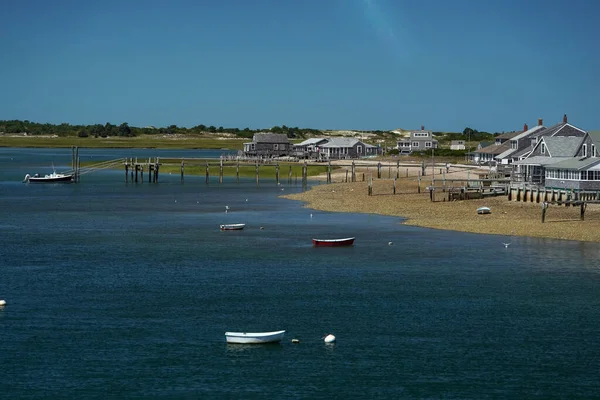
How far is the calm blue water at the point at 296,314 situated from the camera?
3344cm

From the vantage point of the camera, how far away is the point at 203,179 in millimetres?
147250

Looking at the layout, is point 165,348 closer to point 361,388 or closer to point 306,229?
point 361,388

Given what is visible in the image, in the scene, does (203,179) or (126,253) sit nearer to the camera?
(126,253)

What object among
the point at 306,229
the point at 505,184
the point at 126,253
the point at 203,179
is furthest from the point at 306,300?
the point at 203,179

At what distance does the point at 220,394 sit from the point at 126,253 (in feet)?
100

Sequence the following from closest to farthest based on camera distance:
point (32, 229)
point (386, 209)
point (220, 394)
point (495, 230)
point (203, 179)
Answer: point (220, 394) < point (495, 230) < point (32, 229) < point (386, 209) < point (203, 179)

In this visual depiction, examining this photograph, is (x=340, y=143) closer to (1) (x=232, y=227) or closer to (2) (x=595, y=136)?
(2) (x=595, y=136)

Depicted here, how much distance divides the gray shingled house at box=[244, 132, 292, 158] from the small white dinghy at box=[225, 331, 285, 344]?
14618 cm

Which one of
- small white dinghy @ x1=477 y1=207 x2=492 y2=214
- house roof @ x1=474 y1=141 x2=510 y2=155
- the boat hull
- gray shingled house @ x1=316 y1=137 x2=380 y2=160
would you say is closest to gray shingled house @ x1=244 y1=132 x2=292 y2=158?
gray shingled house @ x1=316 y1=137 x2=380 y2=160

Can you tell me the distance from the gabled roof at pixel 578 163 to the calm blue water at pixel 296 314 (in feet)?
62.0

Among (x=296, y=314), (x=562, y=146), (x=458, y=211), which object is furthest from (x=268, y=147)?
(x=296, y=314)

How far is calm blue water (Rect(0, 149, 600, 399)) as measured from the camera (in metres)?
33.4

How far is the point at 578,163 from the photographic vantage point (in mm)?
83625

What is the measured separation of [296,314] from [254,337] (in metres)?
5.70
